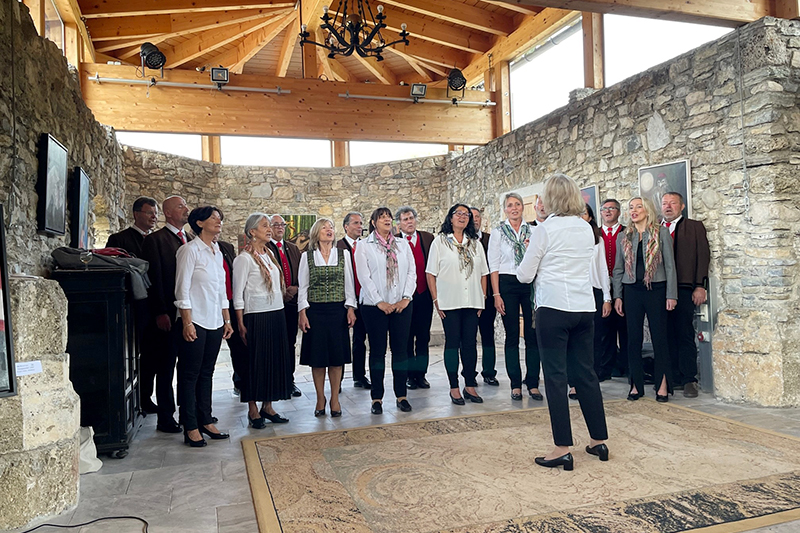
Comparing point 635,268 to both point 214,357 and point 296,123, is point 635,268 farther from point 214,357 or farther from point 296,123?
point 296,123

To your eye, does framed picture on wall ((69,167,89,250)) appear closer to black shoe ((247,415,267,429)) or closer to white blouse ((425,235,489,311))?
black shoe ((247,415,267,429))

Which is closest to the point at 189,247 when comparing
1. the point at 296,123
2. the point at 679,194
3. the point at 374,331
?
the point at 374,331

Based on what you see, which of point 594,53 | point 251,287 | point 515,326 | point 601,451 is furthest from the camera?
point 594,53

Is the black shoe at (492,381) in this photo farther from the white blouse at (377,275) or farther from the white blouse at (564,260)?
the white blouse at (564,260)

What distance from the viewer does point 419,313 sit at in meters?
4.58

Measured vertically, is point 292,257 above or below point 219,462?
above

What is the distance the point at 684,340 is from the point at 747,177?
4.27 feet

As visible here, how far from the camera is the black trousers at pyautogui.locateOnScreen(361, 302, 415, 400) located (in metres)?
3.83

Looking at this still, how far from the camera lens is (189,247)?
3.11m

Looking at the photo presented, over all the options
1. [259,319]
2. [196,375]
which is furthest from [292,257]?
[196,375]

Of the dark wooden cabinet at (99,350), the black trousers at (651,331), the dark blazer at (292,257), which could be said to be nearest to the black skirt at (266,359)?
the dark wooden cabinet at (99,350)

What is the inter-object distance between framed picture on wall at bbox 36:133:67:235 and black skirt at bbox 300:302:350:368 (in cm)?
164

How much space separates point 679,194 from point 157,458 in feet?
13.8

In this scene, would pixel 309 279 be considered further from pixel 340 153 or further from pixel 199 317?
pixel 340 153
